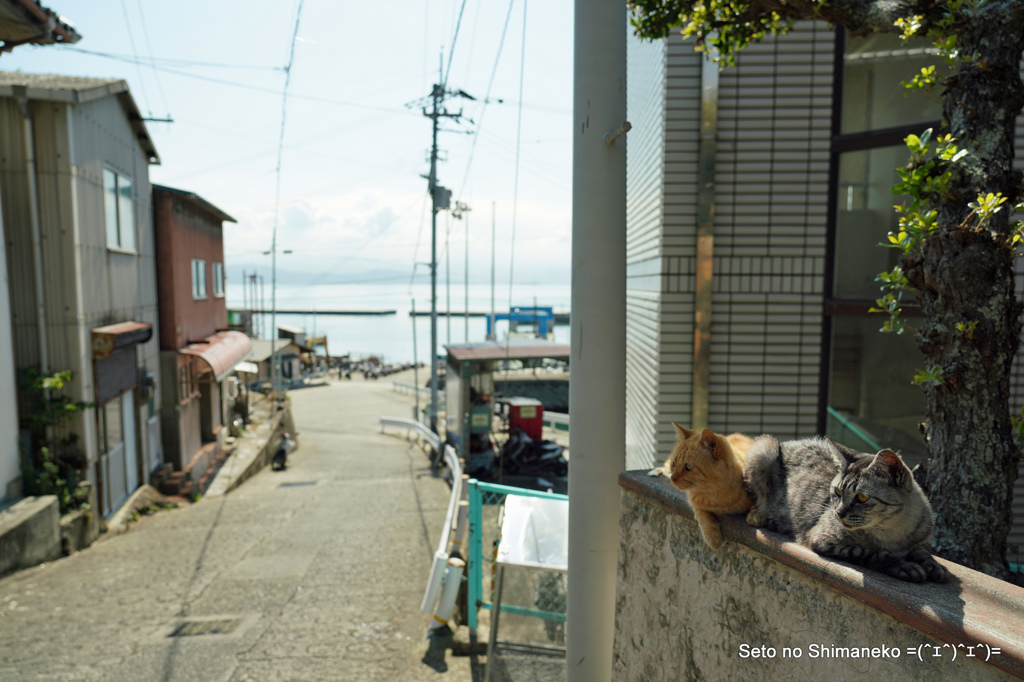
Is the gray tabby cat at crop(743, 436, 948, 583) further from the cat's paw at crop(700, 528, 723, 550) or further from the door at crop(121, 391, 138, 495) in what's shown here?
the door at crop(121, 391, 138, 495)

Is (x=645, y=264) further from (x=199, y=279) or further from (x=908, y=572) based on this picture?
(x=199, y=279)

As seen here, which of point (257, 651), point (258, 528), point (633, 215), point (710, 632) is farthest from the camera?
point (258, 528)

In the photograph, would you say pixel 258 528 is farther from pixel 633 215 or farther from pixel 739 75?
pixel 739 75

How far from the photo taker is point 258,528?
38.3ft

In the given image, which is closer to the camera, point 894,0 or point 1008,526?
point 1008,526

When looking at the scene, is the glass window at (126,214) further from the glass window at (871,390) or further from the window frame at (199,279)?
the glass window at (871,390)

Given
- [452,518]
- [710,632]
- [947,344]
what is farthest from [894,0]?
[452,518]

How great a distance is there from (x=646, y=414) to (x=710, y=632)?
4.51 metres

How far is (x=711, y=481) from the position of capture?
2549 millimetres

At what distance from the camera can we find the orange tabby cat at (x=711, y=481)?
2.54 meters

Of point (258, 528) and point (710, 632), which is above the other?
point (710, 632)

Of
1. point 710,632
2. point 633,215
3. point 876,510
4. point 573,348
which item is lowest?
point 710,632

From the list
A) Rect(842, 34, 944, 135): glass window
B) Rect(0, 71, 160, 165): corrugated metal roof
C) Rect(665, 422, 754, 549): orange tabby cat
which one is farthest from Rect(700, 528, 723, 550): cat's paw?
Rect(0, 71, 160, 165): corrugated metal roof

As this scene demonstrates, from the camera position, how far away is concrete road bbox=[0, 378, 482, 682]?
20.4 feet
